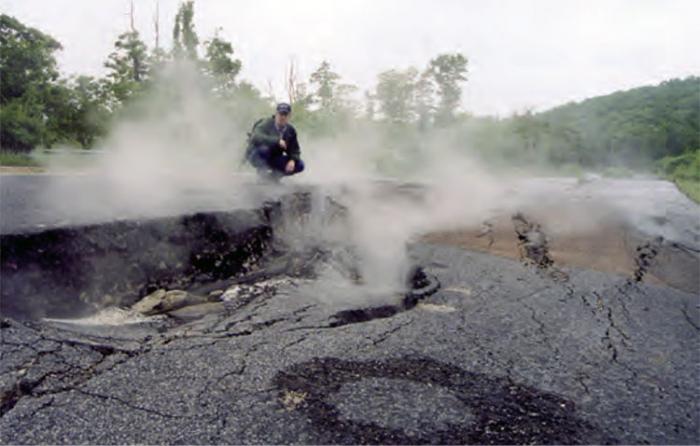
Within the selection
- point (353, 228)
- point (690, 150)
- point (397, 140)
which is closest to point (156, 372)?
point (353, 228)

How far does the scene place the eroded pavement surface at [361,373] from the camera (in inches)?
78.9

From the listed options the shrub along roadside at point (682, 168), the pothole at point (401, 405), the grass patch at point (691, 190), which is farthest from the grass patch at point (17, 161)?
the shrub along roadside at point (682, 168)

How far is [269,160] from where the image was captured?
6699mm

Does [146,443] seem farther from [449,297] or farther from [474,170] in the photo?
[474,170]

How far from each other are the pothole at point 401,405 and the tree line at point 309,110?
1130 cm

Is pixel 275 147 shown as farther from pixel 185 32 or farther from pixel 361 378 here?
pixel 185 32

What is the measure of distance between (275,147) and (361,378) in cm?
465

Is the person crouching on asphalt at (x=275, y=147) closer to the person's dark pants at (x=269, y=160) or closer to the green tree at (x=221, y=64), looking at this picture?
the person's dark pants at (x=269, y=160)

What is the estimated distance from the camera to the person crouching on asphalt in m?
6.62

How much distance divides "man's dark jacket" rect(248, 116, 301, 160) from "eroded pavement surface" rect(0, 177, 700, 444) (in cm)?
314

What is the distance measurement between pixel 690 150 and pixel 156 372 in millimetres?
27490

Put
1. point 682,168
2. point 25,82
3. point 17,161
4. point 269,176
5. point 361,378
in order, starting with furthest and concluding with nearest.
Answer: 1. point 682,168
2. point 25,82
3. point 17,161
4. point 269,176
5. point 361,378

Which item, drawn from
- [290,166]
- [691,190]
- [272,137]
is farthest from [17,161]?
[691,190]

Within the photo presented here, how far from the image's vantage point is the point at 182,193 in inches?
211
